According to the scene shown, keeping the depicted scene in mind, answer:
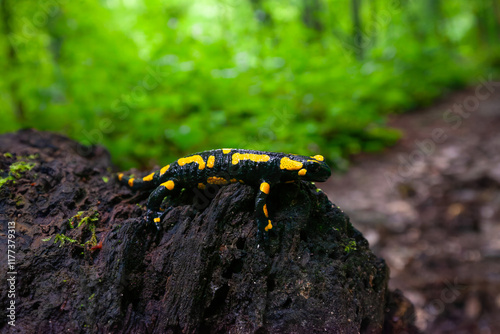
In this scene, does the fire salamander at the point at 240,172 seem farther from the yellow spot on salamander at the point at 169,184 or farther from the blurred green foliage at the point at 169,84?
the blurred green foliage at the point at 169,84

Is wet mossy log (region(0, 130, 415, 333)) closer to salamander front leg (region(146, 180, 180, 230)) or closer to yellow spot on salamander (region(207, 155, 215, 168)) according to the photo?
salamander front leg (region(146, 180, 180, 230))

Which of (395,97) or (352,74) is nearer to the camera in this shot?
(352,74)

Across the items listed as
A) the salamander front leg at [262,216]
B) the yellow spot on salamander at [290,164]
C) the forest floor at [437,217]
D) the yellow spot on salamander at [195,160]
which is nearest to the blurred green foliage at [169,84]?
the forest floor at [437,217]

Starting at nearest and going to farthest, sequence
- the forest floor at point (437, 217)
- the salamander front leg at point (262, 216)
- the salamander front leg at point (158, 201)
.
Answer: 1. the salamander front leg at point (262, 216)
2. the salamander front leg at point (158, 201)
3. the forest floor at point (437, 217)

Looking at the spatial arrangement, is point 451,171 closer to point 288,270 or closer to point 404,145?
point 404,145

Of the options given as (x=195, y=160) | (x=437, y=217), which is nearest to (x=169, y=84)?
(x=195, y=160)

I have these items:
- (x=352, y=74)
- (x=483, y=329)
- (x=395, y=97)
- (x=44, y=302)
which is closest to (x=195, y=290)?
(x=44, y=302)
